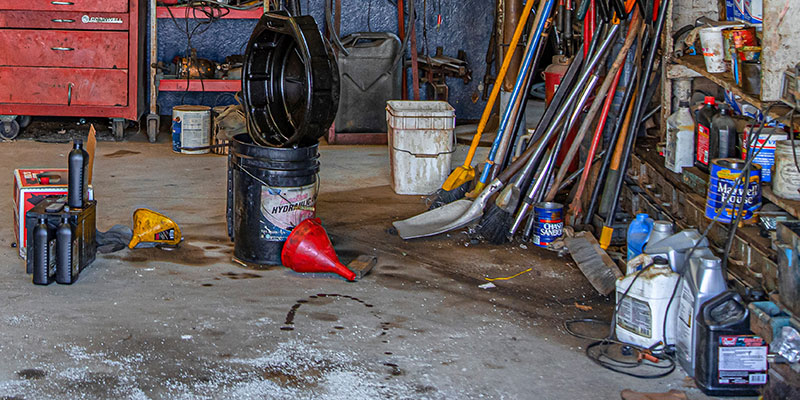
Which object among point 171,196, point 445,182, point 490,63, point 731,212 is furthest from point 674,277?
point 490,63

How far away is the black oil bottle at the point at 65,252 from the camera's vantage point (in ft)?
10.8

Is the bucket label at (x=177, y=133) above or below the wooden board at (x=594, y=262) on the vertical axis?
above

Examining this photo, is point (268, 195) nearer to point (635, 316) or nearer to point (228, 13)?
point (635, 316)

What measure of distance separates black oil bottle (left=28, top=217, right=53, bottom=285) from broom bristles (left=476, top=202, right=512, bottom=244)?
195cm

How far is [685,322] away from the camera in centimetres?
263

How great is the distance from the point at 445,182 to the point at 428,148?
12.0 inches

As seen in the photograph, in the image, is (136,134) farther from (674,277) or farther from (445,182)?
(674,277)

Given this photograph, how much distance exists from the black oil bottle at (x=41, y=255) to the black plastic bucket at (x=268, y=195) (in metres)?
0.79

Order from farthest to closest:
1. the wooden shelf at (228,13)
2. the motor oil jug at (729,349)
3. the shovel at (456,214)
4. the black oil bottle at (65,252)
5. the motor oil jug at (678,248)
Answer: the wooden shelf at (228,13) < the shovel at (456,214) < the black oil bottle at (65,252) < the motor oil jug at (678,248) < the motor oil jug at (729,349)

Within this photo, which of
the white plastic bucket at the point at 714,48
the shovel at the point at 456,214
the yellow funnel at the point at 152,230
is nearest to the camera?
the white plastic bucket at the point at 714,48

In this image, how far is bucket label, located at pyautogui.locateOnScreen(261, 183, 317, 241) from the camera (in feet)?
11.9

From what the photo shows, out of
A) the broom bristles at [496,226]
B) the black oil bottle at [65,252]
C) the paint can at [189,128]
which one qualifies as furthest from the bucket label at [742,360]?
the paint can at [189,128]

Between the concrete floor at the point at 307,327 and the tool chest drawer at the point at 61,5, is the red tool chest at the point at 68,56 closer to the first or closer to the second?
the tool chest drawer at the point at 61,5

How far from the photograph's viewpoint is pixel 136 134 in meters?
7.07
